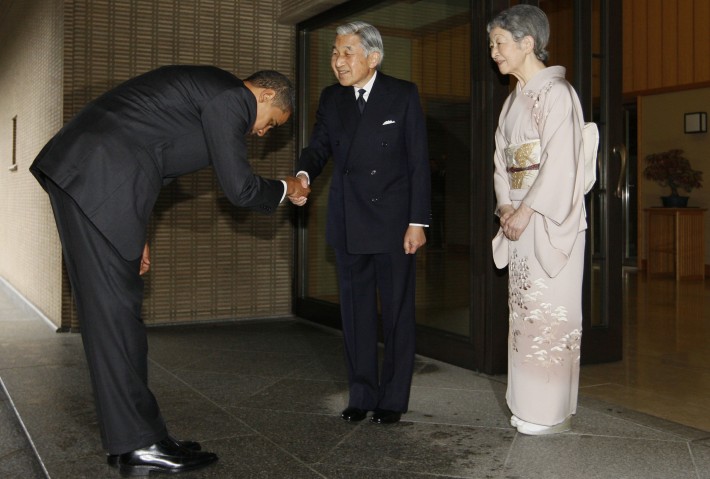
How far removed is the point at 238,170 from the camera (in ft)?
7.74

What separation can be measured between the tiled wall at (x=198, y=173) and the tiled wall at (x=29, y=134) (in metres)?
0.03

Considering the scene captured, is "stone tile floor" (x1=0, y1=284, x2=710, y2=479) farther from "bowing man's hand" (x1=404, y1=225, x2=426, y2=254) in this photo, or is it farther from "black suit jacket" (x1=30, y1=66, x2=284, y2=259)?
"black suit jacket" (x1=30, y1=66, x2=284, y2=259)

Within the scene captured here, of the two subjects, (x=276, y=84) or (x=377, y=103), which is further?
(x=377, y=103)

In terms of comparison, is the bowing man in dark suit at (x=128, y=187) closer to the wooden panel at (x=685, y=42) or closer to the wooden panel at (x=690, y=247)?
the wooden panel at (x=690, y=247)

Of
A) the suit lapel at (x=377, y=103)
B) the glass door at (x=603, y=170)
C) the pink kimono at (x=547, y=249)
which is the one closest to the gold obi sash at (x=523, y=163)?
the pink kimono at (x=547, y=249)

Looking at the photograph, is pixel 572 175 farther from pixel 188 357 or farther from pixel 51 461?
pixel 188 357

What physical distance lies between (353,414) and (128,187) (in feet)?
4.09

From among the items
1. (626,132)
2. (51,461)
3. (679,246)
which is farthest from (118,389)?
(626,132)

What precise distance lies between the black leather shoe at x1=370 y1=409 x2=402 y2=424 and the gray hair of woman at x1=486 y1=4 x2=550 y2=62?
1379mm

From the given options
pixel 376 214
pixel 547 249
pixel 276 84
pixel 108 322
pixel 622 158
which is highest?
pixel 276 84

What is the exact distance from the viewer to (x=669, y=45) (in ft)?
33.7

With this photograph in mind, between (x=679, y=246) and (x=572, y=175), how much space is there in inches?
303

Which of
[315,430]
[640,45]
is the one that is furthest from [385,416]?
[640,45]

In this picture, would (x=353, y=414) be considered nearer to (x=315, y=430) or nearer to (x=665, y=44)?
(x=315, y=430)
